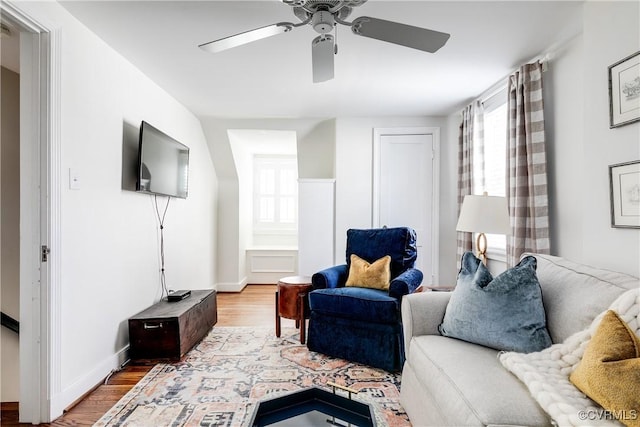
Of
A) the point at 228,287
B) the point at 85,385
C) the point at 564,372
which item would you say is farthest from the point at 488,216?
the point at 228,287

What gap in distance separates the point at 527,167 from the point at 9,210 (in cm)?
387

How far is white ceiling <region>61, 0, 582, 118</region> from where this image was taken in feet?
6.56

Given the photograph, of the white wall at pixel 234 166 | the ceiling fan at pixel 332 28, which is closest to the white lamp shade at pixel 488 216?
the ceiling fan at pixel 332 28

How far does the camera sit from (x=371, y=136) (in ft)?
14.0

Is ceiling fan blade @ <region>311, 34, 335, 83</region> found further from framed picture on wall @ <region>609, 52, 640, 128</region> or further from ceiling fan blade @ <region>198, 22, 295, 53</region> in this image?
framed picture on wall @ <region>609, 52, 640, 128</region>

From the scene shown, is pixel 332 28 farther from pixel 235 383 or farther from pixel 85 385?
pixel 85 385

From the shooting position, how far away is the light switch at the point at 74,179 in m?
2.05

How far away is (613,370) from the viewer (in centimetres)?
107

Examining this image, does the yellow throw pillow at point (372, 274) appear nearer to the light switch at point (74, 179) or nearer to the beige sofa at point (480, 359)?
the beige sofa at point (480, 359)

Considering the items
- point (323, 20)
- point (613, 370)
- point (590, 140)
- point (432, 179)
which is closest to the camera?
point (613, 370)

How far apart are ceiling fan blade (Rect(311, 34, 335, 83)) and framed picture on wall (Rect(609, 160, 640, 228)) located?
1.58 m

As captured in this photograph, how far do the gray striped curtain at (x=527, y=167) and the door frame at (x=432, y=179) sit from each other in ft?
4.40

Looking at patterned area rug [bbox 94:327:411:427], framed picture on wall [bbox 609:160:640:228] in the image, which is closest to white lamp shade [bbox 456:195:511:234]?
framed picture on wall [bbox 609:160:640:228]

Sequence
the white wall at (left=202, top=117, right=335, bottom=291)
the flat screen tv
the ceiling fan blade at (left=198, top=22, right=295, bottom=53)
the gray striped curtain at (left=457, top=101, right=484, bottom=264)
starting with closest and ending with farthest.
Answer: the ceiling fan blade at (left=198, top=22, right=295, bottom=53), the flat screen tv, the gray striped curtain at (left=457, top=101, right=484, bottom=264), the white wall at (left=202, top=117, right=335, bottom=291)
